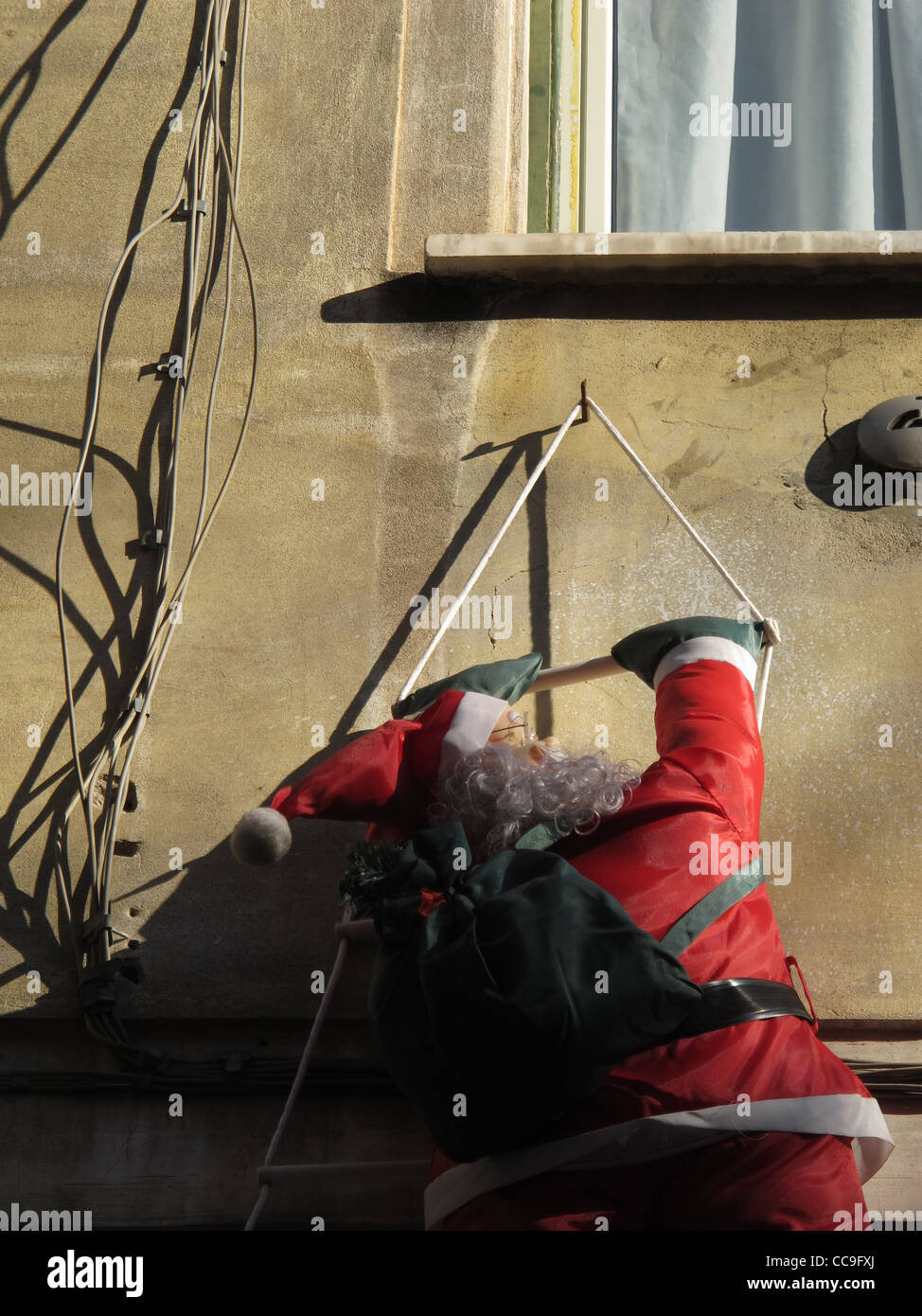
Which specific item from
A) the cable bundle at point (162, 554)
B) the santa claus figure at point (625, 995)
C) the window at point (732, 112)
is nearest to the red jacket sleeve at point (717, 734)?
the santa claus figure at point (625, 995)

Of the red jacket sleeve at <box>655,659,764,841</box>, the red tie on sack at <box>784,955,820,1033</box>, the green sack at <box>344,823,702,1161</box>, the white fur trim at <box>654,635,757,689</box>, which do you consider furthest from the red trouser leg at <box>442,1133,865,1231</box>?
the white fur trim at <box>654,635,757,689</box>

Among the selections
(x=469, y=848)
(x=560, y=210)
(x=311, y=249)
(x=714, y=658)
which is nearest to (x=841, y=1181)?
(x=469, y=848)

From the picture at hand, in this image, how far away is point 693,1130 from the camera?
2.31 meters

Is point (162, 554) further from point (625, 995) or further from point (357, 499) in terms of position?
point (625, 995)

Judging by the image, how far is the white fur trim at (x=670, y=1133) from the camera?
7.60ft

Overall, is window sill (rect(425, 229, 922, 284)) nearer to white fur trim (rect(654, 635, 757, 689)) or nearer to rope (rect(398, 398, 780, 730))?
rope (rect(398, 398, 780, 730))

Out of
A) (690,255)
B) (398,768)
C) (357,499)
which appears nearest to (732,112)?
(690,255)

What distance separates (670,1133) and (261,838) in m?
0.90

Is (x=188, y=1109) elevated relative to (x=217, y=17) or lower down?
lower down

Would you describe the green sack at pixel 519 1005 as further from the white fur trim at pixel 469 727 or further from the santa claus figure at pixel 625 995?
the white fur trim at pixel 469 727
